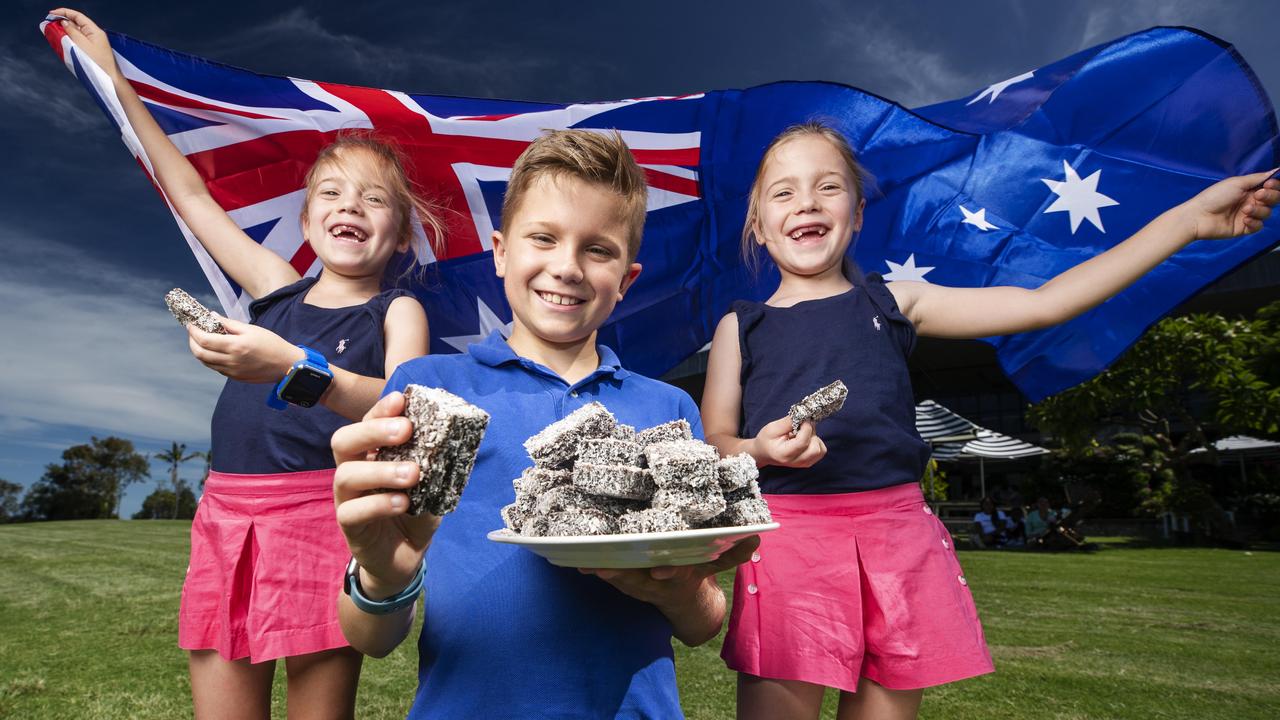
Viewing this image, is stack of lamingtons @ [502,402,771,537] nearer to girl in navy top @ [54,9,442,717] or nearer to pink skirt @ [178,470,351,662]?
girl in navy top @ [54,9,442,717]

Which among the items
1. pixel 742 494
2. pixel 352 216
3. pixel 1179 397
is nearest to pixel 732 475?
pixel 742 494

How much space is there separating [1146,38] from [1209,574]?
1118 cm

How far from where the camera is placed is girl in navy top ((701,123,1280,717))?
206 centimetres

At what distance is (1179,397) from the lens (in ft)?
55.2

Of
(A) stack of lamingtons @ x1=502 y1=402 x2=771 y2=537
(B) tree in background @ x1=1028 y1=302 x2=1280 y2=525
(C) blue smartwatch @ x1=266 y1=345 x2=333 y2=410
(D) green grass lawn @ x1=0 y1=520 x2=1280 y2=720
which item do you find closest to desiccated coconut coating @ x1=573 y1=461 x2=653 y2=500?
(A) stack of lamingtons @ x1=502 y1=402 x2=771 y2=537

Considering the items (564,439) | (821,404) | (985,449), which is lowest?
(564,439)

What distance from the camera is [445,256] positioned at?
3387 mm

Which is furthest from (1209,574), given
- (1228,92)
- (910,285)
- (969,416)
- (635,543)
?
(969,416)

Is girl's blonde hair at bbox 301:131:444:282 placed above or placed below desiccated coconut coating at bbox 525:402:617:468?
above

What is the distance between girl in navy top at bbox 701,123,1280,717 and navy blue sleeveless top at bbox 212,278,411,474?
1.07 metres

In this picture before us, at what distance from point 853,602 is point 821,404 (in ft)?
2.25

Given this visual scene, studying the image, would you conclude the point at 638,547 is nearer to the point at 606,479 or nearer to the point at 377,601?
the point at 606,479

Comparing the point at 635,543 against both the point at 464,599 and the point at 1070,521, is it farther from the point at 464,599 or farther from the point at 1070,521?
the point at 1070,521

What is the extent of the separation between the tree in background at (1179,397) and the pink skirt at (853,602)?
1452 centimetres
